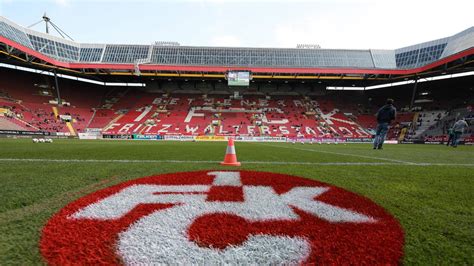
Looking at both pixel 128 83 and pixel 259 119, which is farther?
pixel 128 83

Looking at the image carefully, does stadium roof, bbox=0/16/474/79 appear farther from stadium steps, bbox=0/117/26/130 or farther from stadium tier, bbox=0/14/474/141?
stadium steps, bbox=0/117/26/130

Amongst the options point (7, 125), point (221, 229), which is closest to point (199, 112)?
point (7, 125)

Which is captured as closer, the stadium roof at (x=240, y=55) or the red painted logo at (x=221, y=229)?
the red painted logo at (x=221, y=229)

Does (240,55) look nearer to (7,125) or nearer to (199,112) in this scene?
(199,112)

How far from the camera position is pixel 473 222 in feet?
4.73

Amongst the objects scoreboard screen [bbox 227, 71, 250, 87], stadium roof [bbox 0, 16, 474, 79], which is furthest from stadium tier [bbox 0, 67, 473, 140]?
scoreboard screen [bbox 227, 71, 250, 87]

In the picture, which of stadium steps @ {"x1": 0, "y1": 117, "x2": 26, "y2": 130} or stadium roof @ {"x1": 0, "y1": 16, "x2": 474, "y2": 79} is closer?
stadium steps @ {"x1": 0, "y1": 117, "x2": 26, "y2": 130}

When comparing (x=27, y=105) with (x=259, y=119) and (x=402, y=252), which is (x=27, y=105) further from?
(x=402, y=252)

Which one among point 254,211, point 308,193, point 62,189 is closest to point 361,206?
point 308,193

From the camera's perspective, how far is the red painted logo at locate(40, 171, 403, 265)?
3.17 ft

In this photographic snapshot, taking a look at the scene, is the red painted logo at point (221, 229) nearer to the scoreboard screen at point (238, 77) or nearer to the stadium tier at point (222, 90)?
the stadium tier at point (222, 90)

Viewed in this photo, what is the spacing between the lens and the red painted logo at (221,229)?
97 cm

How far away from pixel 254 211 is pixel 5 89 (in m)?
40.9

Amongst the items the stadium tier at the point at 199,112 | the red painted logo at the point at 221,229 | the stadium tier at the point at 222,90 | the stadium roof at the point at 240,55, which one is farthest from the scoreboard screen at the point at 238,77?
the red painted logo at the point at 221,229
